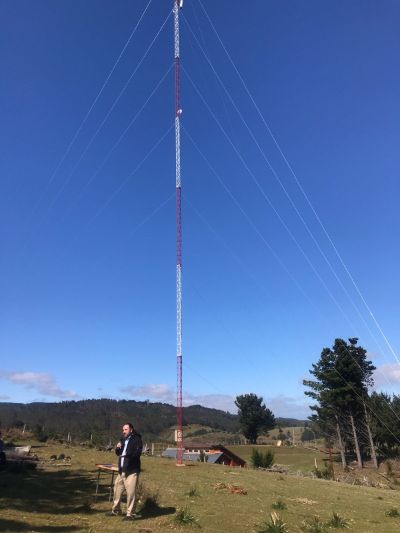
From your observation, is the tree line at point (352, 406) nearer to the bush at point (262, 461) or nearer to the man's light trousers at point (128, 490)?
the bush at point (262, 461)

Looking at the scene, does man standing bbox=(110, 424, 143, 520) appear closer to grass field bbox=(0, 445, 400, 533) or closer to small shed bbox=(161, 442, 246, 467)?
grass field bbox=(0, 445, 400, 533)

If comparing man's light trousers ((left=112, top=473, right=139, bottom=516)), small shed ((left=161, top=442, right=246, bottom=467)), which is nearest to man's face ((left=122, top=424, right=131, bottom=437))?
man's light trousers ((left=112, top=473, right=139, bottom=516))

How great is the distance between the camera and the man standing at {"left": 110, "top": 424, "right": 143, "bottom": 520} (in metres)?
10.7

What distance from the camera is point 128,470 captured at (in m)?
10.9

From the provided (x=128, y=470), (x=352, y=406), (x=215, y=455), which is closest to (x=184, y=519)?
(x=128, y=470)

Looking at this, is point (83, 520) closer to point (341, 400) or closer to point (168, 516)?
point (168, 516)

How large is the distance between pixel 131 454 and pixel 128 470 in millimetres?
336

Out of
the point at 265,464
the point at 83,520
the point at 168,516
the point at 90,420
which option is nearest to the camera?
the point at 83,520

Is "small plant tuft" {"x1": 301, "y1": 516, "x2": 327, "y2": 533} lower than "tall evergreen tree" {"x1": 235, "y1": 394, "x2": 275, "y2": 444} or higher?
A: lower

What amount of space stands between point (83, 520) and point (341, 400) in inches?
2509

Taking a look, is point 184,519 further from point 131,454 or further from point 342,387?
point 342,387

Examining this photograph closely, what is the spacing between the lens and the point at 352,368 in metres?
70.4

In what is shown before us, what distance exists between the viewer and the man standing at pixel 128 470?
10.7m

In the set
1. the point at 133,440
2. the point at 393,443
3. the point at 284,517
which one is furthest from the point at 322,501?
the point at 393,443
